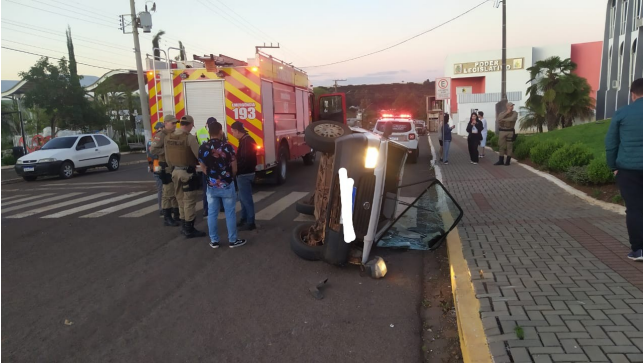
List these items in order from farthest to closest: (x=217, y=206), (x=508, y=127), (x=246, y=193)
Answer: (x=508, y=127)
(x=246, y=193)
(x=217, y=206)

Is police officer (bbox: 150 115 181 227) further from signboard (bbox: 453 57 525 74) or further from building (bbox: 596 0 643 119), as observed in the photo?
signboard (bbox: 453 57 525 74)

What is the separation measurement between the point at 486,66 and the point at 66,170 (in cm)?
4572

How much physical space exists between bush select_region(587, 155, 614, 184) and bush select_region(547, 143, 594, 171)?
1.60 m

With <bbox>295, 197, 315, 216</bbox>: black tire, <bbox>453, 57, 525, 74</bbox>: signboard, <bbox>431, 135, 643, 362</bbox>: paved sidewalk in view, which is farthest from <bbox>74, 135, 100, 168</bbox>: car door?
<bbox>453, 57, 525, 74</bbox>: signboard

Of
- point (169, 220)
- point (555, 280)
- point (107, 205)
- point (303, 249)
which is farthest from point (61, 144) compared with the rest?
point (555, 280)

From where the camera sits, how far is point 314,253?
5.61m

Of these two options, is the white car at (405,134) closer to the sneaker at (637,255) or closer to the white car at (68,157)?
the white car at (68,157)

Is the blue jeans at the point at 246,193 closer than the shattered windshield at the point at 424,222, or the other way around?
the shattered windshield at the point at 424,222

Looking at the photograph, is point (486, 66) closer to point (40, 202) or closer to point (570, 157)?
point (570, 157)

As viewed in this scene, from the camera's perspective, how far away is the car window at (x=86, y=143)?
1712cm

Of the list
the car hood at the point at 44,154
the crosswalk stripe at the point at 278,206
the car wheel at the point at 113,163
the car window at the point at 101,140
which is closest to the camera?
the crosswalk stripe at the point at 278,206

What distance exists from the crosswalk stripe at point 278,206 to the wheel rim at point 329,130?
9.06ft

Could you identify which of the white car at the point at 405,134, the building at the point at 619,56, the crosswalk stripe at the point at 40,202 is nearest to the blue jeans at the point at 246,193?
the crosswalk stripe at the point at 40,202

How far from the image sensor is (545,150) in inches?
479
